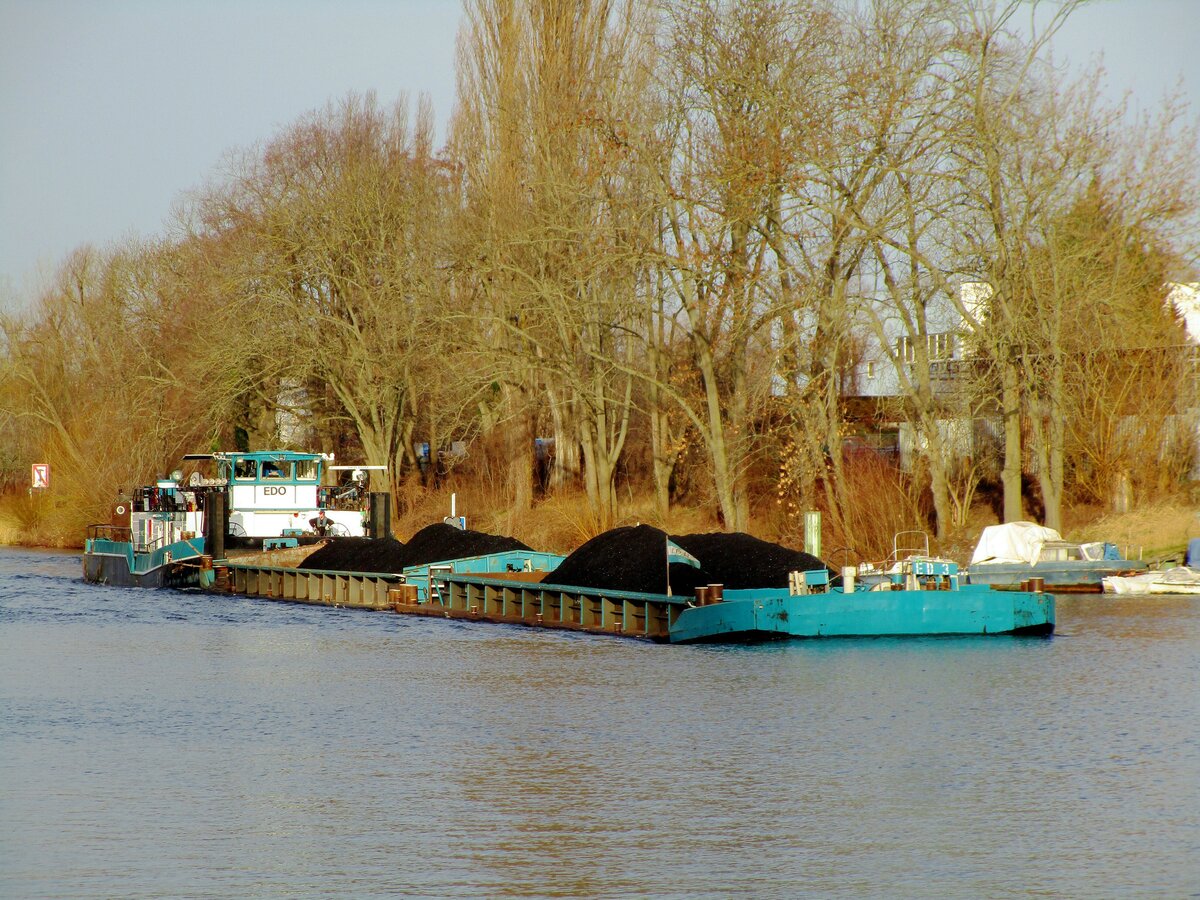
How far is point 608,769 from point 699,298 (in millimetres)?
25727

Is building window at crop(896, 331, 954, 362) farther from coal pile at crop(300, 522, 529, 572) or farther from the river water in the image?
the river water

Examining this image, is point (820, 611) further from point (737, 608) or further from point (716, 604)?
point (716, 604)

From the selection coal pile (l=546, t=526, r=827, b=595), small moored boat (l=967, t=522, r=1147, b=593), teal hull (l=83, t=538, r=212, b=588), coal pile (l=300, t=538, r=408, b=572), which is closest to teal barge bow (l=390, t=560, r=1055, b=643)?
coal pile (l=546, t=526, r=827, b=595)

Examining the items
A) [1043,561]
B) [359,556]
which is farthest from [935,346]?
[359,556]

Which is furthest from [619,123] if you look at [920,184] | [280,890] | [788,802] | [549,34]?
[280,890]

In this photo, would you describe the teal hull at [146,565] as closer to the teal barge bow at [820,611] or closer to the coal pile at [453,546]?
the coal pile at [453,546]

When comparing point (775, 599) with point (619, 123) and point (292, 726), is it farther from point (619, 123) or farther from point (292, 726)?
point (619, 123)

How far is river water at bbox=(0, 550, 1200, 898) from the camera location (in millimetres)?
11617

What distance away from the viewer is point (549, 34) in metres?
48.0

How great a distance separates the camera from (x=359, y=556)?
122ft

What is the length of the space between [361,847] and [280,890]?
1335mm

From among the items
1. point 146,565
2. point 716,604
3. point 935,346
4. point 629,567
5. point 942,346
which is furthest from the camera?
point 146,565

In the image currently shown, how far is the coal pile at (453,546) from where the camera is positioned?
35562 millimetres

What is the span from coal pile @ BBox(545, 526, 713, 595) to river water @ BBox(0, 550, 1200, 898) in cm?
249
